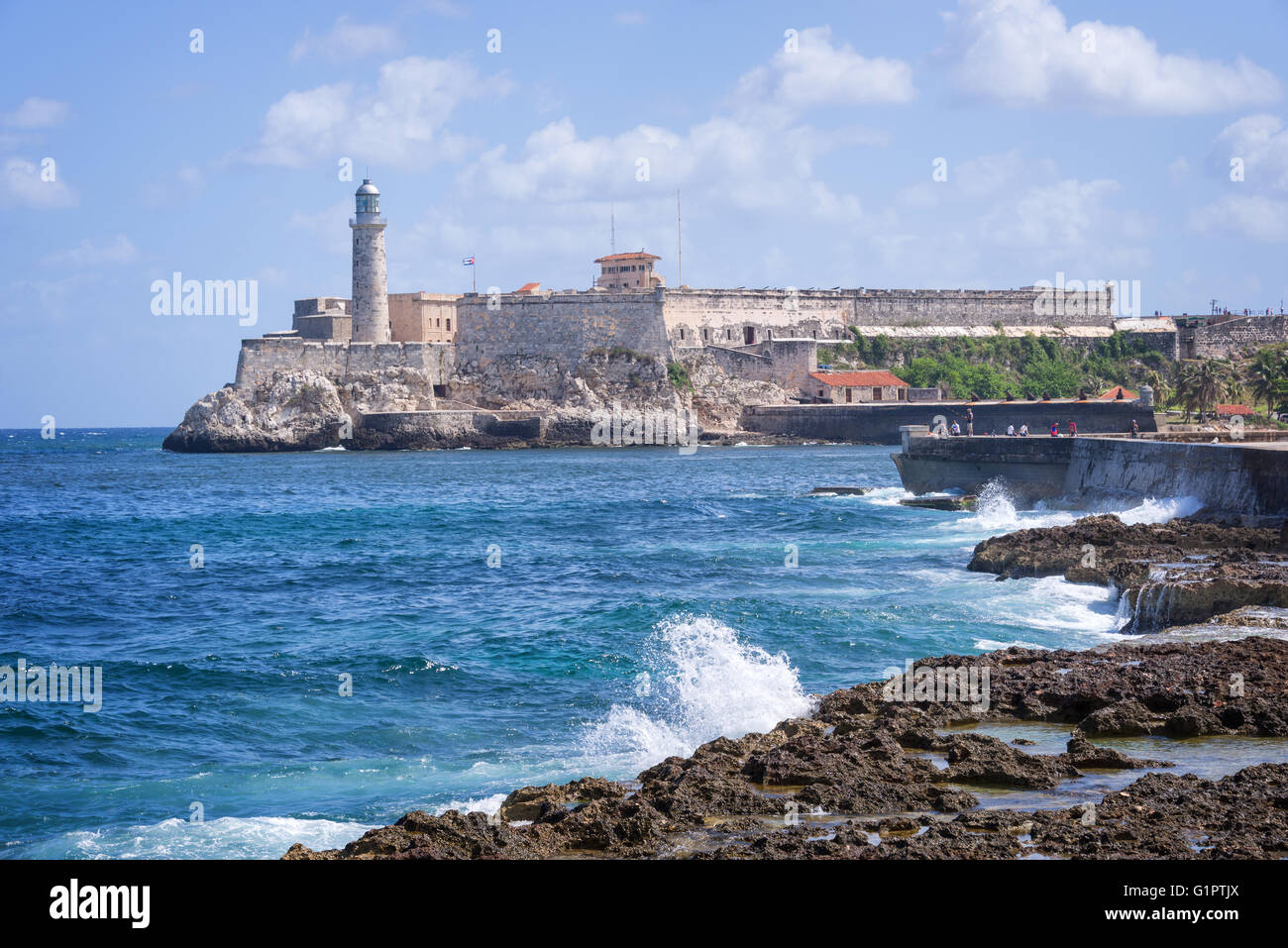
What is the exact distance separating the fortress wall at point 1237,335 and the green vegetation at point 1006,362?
2.30 meters

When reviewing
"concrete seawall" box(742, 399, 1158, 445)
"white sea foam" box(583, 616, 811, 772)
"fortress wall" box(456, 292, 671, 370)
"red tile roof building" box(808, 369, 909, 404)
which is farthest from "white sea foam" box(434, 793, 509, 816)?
"red tile roof building" box(808, 369, 909, 404)

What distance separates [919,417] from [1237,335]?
28.8 m

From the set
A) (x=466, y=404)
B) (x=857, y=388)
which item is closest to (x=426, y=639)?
(x=466, y=404)

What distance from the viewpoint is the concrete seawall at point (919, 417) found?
1875 inches

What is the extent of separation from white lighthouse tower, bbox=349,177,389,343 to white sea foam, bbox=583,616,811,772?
52.8 metres

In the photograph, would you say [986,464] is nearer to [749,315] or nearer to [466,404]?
[466,404]

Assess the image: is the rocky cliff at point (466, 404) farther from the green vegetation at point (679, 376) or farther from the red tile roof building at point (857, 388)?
the red tile roof building at point (857, 388)

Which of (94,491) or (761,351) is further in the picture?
(761,351)

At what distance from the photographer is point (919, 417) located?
59.2m

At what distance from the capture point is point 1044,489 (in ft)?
97.0

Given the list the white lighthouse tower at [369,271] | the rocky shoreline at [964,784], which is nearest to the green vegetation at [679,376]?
the white lighthouse tower at [369,271]
